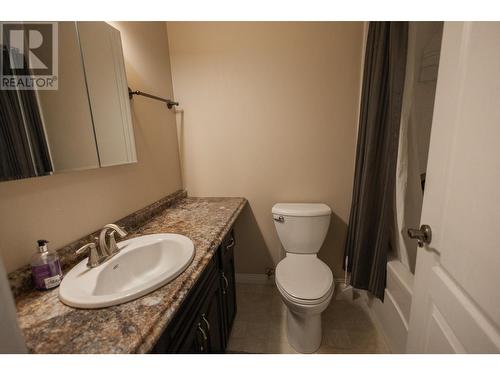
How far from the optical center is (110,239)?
2.86ft

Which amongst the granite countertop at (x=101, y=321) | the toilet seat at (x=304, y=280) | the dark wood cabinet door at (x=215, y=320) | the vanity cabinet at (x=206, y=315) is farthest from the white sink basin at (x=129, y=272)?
the toilet seat at (x=304, y=280)

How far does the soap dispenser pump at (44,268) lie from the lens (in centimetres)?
68

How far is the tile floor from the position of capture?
1.33 metres

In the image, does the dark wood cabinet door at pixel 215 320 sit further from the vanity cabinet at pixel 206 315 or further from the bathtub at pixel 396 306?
the bathtub at pixel 396 306

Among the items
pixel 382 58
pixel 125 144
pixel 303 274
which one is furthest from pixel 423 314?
pixel 125 144

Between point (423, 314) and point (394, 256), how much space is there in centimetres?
66

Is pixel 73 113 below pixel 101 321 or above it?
above

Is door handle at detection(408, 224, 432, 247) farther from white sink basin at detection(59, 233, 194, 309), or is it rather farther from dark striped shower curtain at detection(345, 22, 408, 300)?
white sink basin at detection(59, 233, 194, 309)

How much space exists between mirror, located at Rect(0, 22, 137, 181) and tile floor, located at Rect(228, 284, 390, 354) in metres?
1.37

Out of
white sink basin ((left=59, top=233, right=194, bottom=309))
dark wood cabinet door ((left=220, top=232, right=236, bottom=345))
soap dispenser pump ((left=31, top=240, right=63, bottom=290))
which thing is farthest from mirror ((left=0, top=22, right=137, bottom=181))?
dark wood cabinet door ((left=220, top=232, right=236, bottom=345))

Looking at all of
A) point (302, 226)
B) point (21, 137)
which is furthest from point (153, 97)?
point (302, 226)

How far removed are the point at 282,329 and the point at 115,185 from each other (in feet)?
4.69

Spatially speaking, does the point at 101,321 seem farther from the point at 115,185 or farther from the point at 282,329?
the point at 282,329
